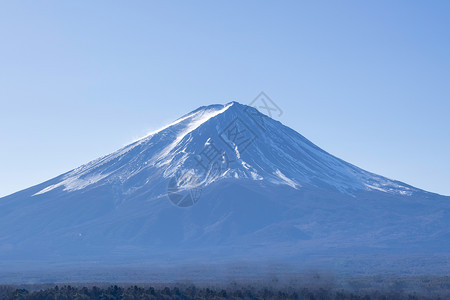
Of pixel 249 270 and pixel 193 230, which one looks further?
pixel 193 230

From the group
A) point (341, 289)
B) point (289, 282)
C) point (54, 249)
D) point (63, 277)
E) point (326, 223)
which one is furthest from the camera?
point (326, 223)

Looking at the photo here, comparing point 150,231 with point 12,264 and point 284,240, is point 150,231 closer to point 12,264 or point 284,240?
point 284,240

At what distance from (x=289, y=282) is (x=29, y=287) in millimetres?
26390

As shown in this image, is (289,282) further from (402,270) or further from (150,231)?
(150,231)

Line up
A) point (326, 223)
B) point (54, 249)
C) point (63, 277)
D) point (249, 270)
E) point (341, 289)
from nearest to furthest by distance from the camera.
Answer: point (341, 289) → point (249, 270) → point (63, 277) → point (54, 249) → point (326, 223)

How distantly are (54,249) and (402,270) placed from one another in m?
88.8

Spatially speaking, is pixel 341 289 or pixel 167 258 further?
pixel 167 258

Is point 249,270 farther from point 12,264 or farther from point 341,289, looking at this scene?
point 12,264

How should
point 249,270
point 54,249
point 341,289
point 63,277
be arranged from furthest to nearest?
point 54,249
point 63,277
point 249,270
point 341,289

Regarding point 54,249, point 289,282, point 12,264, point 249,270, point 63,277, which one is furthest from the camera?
point 54,249

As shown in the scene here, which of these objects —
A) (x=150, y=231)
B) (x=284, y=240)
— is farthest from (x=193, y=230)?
(x=284, y=240)

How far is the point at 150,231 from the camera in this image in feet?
616

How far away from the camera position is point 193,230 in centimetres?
19012

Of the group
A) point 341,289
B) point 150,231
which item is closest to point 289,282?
point 341,289
